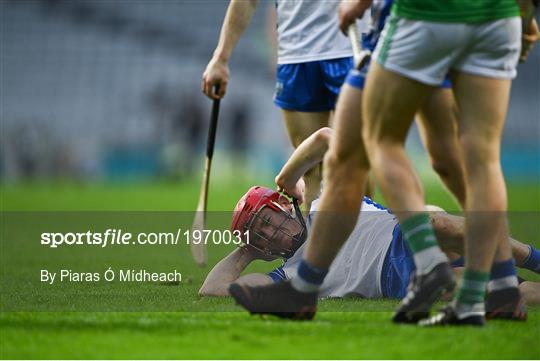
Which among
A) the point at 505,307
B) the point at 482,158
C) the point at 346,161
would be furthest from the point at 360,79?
the point at 505,307

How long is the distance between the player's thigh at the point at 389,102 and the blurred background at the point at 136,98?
22.4m

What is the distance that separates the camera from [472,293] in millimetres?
3756

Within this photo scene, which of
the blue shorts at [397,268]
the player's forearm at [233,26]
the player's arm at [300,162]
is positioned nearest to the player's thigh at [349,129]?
the blue shorts at [397,268]

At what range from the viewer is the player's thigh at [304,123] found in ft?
20.8

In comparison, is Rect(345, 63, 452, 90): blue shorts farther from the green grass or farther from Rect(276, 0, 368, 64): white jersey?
Rect(276, 0, 368, 64): white jersey

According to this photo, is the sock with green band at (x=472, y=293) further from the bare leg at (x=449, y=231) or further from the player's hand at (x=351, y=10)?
the player's hand at (x=351, y=10)

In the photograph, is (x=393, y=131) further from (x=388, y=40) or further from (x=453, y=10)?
(x=453, y=10)

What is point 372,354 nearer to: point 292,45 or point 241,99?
point 292,45

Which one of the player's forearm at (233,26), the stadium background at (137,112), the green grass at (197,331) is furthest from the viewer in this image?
the stadium background at (137,112)

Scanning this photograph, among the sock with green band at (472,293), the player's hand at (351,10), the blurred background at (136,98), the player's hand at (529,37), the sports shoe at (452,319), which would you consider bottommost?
the blurred background at (136,98)

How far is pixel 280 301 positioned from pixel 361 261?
93cm

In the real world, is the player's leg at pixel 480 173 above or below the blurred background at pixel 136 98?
above

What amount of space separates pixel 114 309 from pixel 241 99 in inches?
951

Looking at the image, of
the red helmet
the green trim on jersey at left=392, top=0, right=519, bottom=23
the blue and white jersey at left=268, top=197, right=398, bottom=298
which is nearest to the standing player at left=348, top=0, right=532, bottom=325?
the green trim on jersey at left=392, top=0, right=519, bottom=23
